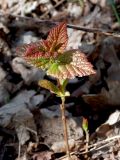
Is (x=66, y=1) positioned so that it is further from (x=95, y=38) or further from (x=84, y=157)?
(x=84, y=157)

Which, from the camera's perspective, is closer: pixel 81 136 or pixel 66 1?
pixel 81 136

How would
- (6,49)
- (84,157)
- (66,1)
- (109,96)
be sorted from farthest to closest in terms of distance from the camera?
1. (66,1)
2. (6,49)
3. (109,96)
4. (84,157)

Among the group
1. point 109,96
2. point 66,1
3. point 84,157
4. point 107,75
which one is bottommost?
point 84,157

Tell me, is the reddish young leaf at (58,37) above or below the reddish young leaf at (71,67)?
above

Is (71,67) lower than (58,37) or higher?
lower

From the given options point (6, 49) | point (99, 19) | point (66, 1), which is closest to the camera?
point (6, 49)

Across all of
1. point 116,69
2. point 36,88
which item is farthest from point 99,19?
point 36,88

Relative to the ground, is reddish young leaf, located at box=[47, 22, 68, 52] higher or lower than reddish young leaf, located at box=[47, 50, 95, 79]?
higher

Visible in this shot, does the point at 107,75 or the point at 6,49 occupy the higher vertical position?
the point at 6,49
